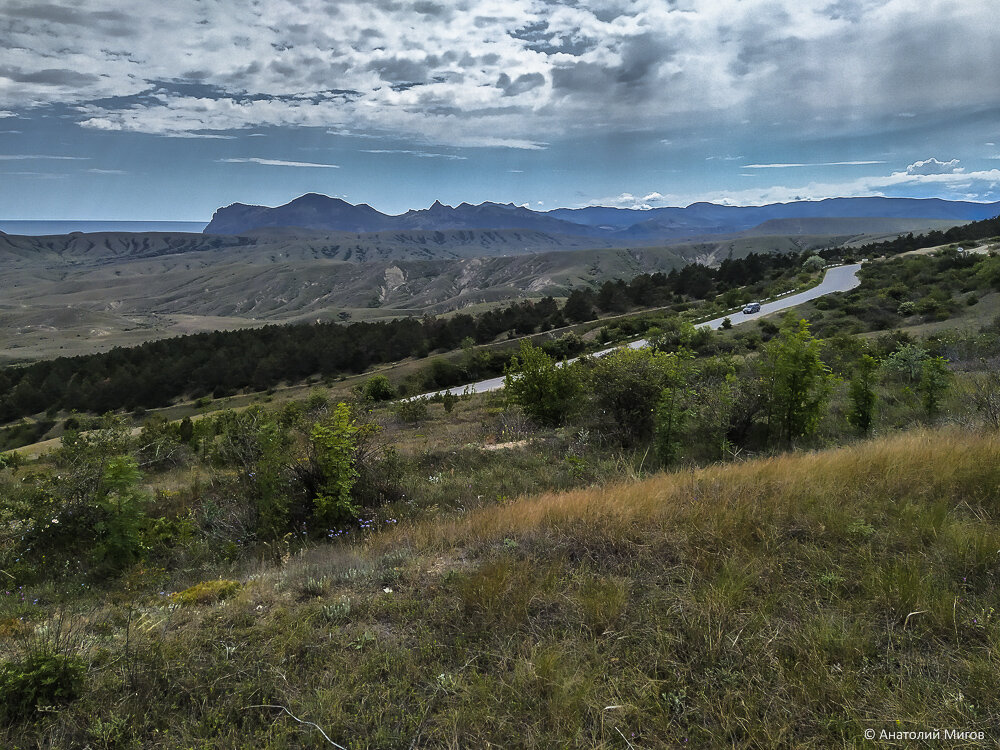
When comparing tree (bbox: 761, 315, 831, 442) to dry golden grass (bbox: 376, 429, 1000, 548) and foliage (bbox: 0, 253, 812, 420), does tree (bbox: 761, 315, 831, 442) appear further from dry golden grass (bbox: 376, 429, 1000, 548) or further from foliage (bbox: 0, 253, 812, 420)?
foliage (bbox: 0, 253, 812, 420)

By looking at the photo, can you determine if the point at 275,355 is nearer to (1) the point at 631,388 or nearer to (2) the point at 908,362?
(1) the point at 631,388

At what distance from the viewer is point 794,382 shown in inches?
304

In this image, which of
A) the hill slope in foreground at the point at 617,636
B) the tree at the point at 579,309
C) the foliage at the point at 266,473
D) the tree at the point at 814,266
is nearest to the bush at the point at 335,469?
the foliage at the point at 266,473

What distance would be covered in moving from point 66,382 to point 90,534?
69.0 metres

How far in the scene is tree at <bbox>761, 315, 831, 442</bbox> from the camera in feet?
24.9

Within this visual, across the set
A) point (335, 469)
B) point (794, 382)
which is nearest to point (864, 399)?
point (794, 382)

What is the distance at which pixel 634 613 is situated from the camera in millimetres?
3121

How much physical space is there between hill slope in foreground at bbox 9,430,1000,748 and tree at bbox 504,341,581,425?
760cm

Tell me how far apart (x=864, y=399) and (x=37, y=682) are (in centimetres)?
1047

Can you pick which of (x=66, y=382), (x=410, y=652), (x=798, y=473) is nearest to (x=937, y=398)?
(x=798, y=473)

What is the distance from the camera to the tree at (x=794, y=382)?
24.9 ft

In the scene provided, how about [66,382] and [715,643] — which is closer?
[715,643]

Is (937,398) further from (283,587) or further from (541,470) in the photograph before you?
(283,587)

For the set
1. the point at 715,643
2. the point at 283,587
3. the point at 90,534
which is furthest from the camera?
the point at 90,534
